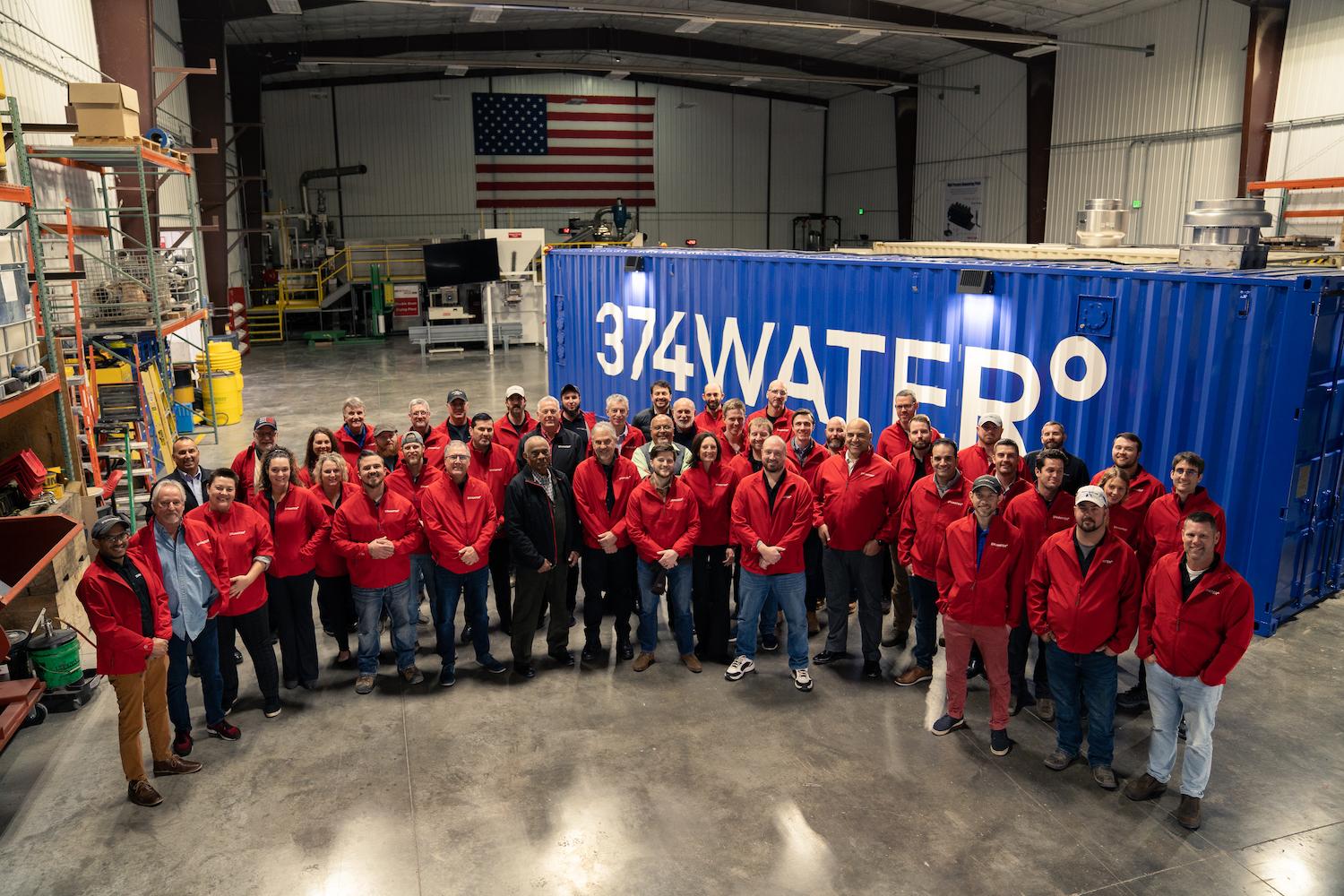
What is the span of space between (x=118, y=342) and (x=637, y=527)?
32.7 ft

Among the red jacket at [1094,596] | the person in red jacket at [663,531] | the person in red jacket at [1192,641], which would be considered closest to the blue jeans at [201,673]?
the person in red jacket at [663,531]

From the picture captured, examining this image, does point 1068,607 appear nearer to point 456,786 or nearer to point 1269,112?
point 456,786

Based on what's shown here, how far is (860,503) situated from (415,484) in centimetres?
340

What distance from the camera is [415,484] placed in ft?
22.6

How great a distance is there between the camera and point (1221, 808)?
5379mm

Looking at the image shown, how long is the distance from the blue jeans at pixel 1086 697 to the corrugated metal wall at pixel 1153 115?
18.9 metres

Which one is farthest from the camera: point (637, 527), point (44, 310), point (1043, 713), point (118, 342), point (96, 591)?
point (118, 342)

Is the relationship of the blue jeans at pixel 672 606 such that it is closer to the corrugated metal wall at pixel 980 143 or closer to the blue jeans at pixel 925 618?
the blue jeans at pixel 925 618

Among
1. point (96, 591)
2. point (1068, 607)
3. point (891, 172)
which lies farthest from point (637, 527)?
point (891, 172)

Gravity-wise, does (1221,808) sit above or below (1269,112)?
below

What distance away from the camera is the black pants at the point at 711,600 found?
7082mm

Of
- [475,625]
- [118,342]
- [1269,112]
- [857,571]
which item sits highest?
[1269,112]

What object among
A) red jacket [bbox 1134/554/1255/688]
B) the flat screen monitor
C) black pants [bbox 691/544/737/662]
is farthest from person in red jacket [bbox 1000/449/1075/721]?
the flat screen monitor

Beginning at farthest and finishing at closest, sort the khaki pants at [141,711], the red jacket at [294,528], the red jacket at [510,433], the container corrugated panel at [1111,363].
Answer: the red jacket at [510,433]
the container corrugated panel at [1111,363]
the red jacket at [294,528]
the khaki pants at [141,711]
